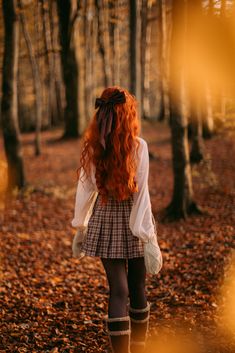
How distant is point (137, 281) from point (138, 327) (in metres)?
0.45

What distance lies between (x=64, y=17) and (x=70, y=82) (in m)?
2.94

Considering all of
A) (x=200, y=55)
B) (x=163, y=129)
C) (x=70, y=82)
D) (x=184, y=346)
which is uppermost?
(x=200, y=55)

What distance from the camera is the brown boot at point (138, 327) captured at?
3598 mm

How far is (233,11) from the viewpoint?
24.6ft

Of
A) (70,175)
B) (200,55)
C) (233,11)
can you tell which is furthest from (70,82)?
(233,11)

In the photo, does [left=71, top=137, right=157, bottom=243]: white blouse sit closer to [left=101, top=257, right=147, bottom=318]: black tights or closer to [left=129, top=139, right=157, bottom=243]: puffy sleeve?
[left=129, top=139, right=157, bottom=243]: puffy sleeve

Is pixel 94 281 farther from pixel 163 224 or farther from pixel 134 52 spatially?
pixel 134 52

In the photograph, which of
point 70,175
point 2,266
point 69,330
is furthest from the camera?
point 70,175

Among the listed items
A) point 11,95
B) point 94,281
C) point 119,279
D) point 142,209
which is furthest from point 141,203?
point 11,95

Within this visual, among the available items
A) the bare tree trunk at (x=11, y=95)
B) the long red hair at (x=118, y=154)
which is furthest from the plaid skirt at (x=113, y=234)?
the bare tree trunk at (x=11, y=95)

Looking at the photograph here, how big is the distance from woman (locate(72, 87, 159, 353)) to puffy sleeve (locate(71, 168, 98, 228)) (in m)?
0.01

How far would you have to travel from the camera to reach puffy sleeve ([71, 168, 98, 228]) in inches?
136

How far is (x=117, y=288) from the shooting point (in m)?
3.33

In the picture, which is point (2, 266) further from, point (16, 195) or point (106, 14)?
point (106, 14)
